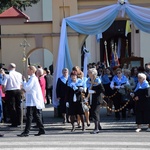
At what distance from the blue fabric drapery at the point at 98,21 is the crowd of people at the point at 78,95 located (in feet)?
3.23

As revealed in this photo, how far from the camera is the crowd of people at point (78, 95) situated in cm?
1410

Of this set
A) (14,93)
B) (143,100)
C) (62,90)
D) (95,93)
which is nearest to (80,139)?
(95,93)

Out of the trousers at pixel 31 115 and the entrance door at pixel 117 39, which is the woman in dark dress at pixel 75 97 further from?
the entrance door at pixel 117 39

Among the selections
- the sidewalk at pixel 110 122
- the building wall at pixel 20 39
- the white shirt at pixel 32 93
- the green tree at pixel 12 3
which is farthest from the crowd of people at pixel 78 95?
the green tree at pixel 12 3

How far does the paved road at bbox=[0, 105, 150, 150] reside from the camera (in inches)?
482

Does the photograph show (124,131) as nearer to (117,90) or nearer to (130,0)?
(117,90)

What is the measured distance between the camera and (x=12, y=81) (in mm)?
16047

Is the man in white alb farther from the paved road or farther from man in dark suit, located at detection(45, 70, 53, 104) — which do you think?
man in dark suit, located at detection(45, 70, 53, 104)

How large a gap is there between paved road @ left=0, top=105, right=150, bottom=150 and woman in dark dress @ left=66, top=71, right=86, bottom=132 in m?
0.53

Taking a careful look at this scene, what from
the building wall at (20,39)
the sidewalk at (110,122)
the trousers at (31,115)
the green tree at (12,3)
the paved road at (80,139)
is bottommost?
the paved road at (80,139)

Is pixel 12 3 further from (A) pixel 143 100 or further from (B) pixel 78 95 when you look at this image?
(A) pixel 143 100

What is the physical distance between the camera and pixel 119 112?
1795cm

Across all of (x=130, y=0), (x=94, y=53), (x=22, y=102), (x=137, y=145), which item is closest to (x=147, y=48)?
(x=94, y=53)

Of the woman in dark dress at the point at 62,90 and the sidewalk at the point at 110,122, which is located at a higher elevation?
the woman in dark dress at the point at 62,90
